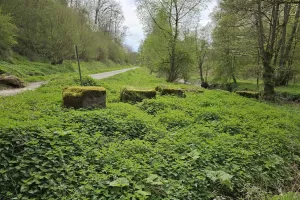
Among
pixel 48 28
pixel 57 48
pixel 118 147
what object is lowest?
pixel 118 147

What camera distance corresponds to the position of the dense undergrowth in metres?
3.61

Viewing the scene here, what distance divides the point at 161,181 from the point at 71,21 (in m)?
27.4

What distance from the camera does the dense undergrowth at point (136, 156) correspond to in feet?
11.8

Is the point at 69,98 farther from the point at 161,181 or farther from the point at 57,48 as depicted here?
the point at 57,48

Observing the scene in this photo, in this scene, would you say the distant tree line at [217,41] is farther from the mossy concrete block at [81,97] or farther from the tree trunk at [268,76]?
the mossy concrete block at [81,97]

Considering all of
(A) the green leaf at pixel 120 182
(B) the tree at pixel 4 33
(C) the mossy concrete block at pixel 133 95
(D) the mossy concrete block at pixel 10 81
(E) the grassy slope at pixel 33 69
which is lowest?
(A) the green leaf at pixel 120 182

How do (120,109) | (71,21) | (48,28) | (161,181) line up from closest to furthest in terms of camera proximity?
(161,181), (120,109), (48,28), (71,21)

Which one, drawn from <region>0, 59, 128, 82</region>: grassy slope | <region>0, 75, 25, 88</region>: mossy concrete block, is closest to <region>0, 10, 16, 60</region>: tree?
<region>0, 59, 128, 82</region>: grassy slope

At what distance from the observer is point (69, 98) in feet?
23.0

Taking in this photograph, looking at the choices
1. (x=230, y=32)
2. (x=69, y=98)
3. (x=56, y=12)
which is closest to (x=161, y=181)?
(x=69, y=98)

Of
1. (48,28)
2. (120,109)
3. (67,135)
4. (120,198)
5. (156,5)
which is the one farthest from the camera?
(48,28)

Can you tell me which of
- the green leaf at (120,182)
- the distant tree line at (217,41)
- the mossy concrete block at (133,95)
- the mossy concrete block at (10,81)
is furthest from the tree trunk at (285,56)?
the mossy concrete block at (10,81)

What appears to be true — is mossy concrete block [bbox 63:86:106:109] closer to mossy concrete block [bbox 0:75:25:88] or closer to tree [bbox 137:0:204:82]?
mossy concrete block [bbox 0:75:25:88]

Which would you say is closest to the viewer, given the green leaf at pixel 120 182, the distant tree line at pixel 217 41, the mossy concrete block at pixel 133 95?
the green leaf at pixel 120 182
